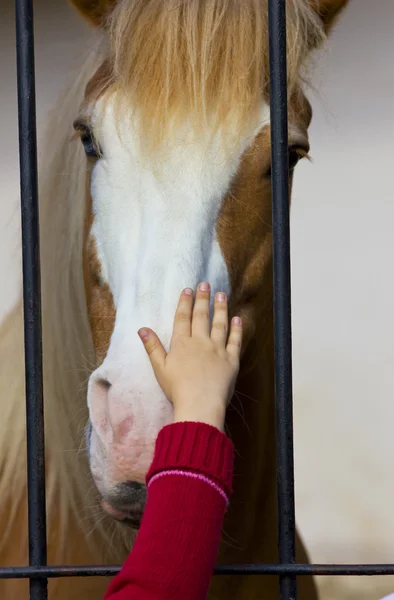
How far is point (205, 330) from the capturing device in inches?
22.3

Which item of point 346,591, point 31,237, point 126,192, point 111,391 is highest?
point 126,192

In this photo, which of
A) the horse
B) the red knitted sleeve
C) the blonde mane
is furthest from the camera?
the blonde mane

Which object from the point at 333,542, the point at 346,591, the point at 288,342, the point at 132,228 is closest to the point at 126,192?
the point at 132,228

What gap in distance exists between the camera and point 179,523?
1.49 feet

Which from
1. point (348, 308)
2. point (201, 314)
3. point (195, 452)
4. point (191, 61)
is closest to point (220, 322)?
point (201, 314)

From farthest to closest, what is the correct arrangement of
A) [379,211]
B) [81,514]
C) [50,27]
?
[379,211] → [50,27] → [81,514]

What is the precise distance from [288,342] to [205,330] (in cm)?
6

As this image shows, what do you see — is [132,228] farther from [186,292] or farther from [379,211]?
[379,211]

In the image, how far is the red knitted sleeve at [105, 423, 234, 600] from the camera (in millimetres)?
443

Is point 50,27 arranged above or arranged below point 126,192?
above

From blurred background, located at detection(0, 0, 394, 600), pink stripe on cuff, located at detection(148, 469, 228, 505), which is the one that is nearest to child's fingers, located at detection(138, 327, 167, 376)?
pink stripe on cuff, located at detection(148, 469, 228, 505)

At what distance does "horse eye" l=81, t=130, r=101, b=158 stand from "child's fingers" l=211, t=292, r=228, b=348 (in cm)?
33

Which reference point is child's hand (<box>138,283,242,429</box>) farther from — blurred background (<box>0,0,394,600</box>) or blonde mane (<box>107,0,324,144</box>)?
blurred background (<box>0,0,394,600</box>)

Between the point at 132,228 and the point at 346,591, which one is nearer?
the point at 132,228
